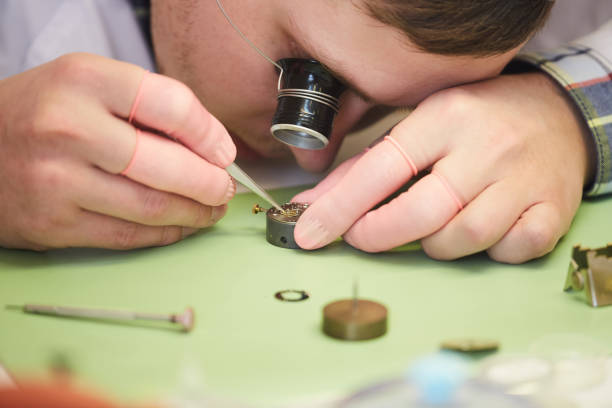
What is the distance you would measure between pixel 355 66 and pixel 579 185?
432mm

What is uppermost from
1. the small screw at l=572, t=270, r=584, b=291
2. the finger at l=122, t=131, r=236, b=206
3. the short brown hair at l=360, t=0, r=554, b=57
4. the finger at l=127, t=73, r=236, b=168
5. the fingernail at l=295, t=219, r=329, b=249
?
the short brown hair at l=360, t=0, r=554, b=57

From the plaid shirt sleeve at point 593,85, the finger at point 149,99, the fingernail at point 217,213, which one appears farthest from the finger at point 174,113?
the plaid shirt sleeve at point 593,85

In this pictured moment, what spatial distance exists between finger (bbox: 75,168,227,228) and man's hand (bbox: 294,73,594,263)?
7.0 inches

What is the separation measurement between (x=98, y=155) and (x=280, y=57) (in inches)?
16.1

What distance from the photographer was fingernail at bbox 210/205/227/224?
97 cm

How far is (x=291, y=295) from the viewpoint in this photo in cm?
78

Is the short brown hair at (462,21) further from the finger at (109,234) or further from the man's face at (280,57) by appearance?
the finger at (109,234)

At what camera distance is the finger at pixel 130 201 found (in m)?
0.84

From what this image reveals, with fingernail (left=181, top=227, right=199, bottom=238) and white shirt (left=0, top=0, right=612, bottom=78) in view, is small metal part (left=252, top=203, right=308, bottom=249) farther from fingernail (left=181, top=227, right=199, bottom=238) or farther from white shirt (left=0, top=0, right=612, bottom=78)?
white shirt (left=0, top=0, right=612, bottom=78)

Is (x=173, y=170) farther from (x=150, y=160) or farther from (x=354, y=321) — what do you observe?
(x=354, y=321)

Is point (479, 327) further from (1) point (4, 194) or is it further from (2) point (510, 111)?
(1) point (4, 194)

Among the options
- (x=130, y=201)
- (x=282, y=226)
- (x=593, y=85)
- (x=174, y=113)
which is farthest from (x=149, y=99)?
(x=593, y=85)

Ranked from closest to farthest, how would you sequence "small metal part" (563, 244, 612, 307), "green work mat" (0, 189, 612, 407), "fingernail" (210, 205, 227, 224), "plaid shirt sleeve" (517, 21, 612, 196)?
"green work mat" (0, 189, 612, 407)
"small metal part" (563, 244, 612, 307)
"fingernail" (210, 205, 227, 224)
"plaid shirt sleeve" (517, 21, 612, 196)

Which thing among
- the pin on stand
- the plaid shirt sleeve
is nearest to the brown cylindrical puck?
the pin on stand
